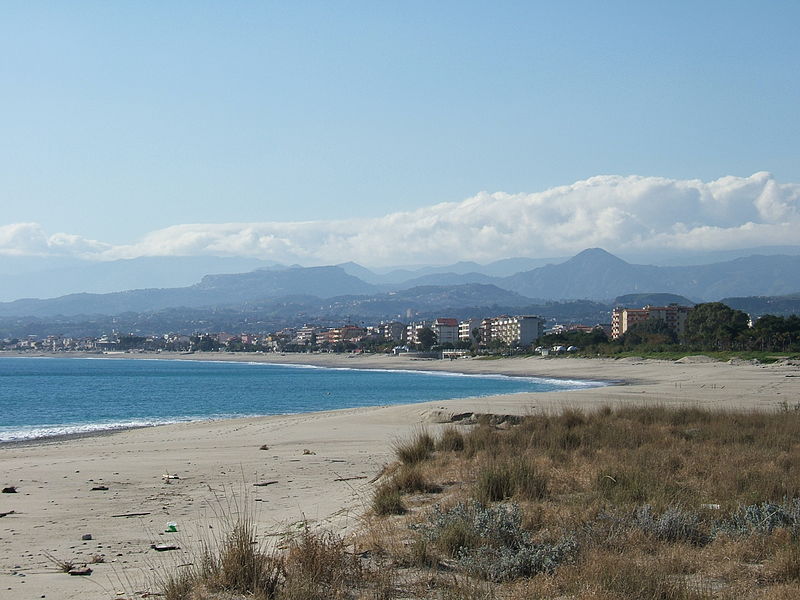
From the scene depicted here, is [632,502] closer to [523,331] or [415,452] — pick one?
[415,452]

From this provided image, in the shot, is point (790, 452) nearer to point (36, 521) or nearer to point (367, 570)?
point (367, 570)

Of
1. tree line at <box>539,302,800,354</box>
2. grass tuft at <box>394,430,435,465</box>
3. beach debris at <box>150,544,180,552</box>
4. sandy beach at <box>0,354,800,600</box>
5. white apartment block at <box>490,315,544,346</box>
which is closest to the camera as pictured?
sandy beach at <box>0,354,800,600</box>

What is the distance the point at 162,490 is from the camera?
1220 centimetres

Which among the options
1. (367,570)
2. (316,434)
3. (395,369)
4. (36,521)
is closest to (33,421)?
(316,434)

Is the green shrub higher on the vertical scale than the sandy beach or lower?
higher

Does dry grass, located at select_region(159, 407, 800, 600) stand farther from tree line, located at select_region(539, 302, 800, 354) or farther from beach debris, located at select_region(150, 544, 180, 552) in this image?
tree line, located at select_region(539, 302, 800, 354)

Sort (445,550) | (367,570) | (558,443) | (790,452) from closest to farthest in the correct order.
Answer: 1. (367,570)
2. (445,550)
3. (790,452)
4. (558,443)

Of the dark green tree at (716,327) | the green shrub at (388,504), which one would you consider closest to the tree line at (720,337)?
the dark green tree at (716,327)

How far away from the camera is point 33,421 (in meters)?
35.0

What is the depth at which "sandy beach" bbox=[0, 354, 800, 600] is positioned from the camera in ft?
25.1

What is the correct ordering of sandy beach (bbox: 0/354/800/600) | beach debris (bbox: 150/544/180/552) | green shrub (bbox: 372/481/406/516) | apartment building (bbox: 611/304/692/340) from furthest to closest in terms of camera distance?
apartment building (bbox: 611/304/692/340) < green shrub (bbox: 372/481/406/516) < beach debris (bbox: 150/544/180/552) < sandy beach (bbox: 0/354/800/600)

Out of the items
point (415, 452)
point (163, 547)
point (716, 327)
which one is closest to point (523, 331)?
point (716, 327)

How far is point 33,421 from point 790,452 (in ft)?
102

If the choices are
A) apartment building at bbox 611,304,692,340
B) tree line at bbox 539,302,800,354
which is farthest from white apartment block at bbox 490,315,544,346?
tree line at bbox 539,302,800,354
